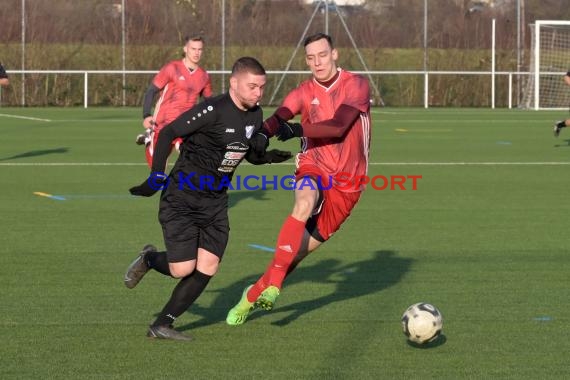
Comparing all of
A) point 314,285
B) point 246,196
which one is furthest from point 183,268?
point 246,196

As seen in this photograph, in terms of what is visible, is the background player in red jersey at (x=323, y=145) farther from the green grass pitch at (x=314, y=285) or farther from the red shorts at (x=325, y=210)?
the green grass pitch at (x=314, y=285)

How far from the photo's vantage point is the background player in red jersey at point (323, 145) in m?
8.00

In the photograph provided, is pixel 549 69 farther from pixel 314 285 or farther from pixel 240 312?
pixel 240 312

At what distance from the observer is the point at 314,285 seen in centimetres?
920

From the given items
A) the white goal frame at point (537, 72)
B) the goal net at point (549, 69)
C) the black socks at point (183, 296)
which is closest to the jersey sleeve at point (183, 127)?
the black socks at point (183, 296)

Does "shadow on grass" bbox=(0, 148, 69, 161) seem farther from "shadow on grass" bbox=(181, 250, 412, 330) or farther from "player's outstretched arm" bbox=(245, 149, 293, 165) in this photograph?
"player's outstretched arm" bbox=(245, 149, 293, 165)

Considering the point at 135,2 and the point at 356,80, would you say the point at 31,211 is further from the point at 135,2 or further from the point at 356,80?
the point at 135,2

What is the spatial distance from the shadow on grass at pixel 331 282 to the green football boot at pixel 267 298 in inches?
16.1

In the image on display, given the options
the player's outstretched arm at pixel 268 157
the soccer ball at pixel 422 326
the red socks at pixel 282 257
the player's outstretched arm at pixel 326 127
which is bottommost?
the soccer ball at pixel 422 326

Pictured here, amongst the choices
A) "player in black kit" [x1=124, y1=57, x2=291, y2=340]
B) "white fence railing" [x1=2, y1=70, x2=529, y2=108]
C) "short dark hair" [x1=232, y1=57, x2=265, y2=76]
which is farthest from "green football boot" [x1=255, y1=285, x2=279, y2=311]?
"white fence railing" [x1=2, y1=70, x2=529, y2=108]

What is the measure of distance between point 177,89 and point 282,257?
24.6 feet

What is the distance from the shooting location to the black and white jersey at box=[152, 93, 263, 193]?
23.5 feet

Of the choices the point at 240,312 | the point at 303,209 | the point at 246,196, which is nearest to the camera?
the point at 240,312

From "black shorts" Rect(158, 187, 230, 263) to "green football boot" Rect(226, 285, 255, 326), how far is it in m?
0.47
